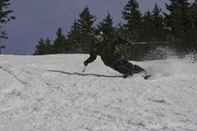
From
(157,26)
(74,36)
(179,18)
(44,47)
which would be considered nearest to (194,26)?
(179,18)

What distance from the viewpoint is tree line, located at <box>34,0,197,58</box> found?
129 ft

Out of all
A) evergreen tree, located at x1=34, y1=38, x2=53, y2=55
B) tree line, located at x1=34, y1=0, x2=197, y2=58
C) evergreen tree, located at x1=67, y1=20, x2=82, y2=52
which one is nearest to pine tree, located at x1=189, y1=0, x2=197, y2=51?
tree line, located at x1=34, y1=0, x2=197, y2=58

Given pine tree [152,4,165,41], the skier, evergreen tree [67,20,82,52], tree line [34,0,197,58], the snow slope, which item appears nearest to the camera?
the snow slope

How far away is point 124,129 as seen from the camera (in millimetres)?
9180

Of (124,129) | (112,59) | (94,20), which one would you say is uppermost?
(94,20)

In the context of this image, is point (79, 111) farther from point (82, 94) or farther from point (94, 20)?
point (94, 20)

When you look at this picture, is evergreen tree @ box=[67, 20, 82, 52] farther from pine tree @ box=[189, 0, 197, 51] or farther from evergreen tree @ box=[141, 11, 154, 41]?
pine tree @ box=[189, 0, 197, 51]

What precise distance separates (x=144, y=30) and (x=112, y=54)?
1550 inches

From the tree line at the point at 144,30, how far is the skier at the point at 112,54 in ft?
50.8

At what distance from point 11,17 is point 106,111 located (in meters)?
49.7

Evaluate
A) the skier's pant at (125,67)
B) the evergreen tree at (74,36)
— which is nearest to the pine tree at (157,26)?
the evergreen tree at (74,36)

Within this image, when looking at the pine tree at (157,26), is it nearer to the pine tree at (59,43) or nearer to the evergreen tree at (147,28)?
the evergreen tree at (147,28)

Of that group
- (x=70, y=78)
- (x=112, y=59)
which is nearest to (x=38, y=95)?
(x=70, y=78)

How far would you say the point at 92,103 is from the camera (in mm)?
11383
